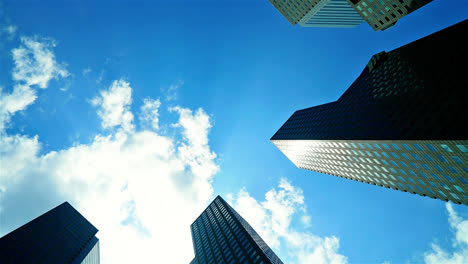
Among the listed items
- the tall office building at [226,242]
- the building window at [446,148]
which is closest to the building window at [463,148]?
the building window at [446,148]

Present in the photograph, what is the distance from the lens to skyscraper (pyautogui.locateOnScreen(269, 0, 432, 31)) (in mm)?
65938

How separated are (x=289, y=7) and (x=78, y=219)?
150 metres

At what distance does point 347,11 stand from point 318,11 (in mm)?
17848

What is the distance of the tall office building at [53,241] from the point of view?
73812mm

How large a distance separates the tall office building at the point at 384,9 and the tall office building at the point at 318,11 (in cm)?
1778

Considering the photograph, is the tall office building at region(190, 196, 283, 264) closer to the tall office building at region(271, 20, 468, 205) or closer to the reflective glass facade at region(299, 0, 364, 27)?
the tall office building at region(271, 20, 468, 205)

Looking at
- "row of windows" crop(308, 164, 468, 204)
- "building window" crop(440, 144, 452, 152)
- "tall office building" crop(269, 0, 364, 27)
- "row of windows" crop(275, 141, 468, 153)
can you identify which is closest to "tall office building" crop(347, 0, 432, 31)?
"tall office building" crop(269, 0, 364, 27)

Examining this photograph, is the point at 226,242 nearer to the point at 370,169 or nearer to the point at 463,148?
the point at 370,169

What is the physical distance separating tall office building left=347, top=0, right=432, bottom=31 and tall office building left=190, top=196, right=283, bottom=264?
Result: 85059 millimetres

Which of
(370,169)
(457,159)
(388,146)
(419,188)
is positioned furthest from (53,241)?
(457,159)

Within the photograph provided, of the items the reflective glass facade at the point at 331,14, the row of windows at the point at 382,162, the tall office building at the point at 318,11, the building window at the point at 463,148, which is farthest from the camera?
the tall office building at the point at 318,11

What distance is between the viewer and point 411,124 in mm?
42875

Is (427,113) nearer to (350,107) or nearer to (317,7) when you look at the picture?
(350,107)

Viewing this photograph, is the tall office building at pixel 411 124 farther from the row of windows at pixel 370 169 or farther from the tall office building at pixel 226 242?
the tall office building at pixel 226 242
